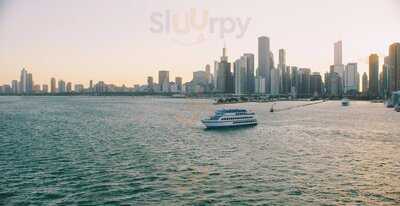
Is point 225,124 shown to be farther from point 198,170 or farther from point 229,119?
point 198,170

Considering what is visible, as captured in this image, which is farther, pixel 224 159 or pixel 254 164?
pixel 224 159

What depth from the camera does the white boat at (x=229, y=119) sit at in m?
101

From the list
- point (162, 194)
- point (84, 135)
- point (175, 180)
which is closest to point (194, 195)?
point (162, 194)

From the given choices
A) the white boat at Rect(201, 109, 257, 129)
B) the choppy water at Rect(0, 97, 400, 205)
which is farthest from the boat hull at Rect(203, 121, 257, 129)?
the choppy water at Rect(0, 97, 400, 205)

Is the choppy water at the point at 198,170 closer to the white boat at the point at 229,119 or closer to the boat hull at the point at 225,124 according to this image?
the boat hull at the point at 225,124

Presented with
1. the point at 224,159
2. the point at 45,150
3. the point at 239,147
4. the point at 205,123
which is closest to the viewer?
the point at 224,159

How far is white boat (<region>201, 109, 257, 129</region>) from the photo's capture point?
332 feet

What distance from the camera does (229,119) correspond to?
106 m

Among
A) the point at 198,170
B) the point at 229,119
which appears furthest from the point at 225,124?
the point at 198,170

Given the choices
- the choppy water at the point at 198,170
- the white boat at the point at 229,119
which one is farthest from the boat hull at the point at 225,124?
the choppy water at the point at 198,170

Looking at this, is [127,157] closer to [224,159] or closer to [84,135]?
[224,159]

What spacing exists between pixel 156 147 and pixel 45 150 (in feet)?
56.2

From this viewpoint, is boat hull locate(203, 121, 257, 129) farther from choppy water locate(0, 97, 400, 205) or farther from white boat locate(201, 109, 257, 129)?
choppy water locate(0, 97, 400, 205)

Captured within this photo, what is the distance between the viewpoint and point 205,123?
101 meters
